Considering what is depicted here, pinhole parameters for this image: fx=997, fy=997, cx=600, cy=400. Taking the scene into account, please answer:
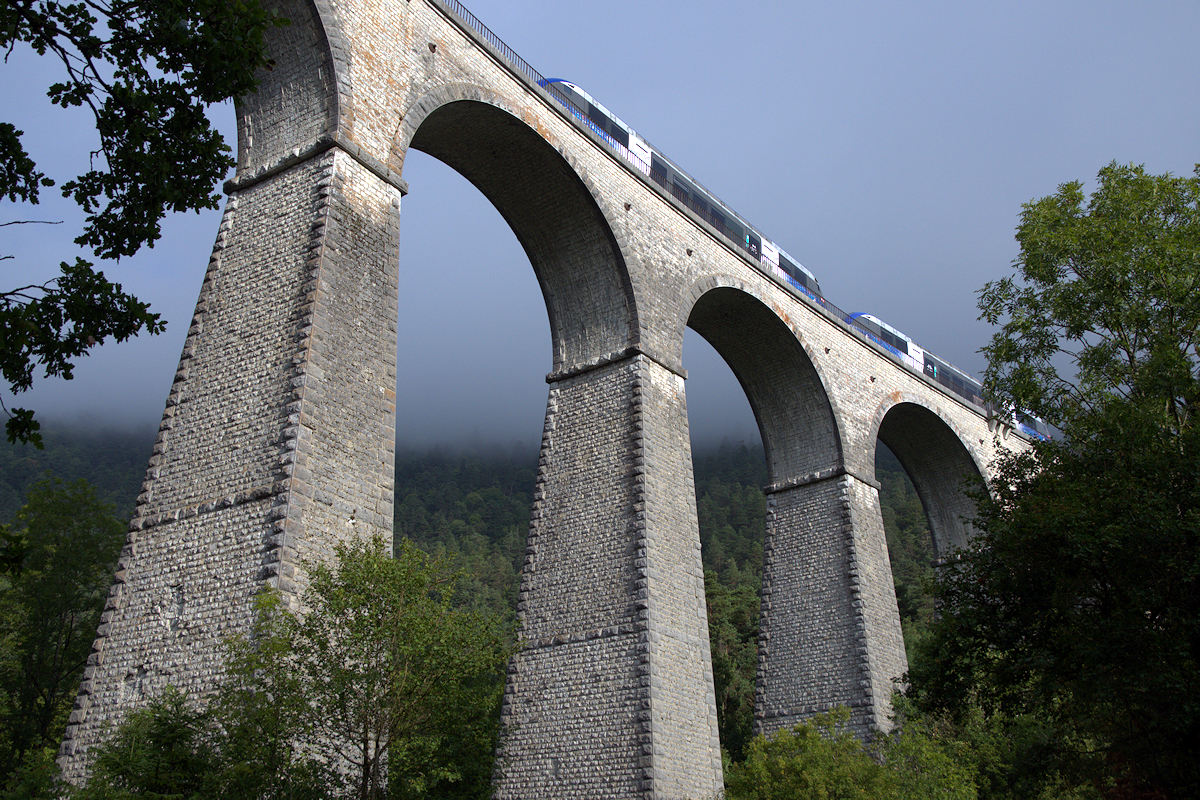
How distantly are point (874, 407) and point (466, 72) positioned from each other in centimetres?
1501

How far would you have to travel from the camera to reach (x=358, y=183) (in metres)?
14.2

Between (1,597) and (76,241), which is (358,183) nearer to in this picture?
(76,241)

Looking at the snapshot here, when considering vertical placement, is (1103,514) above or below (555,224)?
below

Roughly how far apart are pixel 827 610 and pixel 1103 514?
12164 millimetres

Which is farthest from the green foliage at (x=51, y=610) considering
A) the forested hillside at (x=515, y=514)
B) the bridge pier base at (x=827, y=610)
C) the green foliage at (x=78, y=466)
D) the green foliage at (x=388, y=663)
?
the green foliage at (x=78, y=466)

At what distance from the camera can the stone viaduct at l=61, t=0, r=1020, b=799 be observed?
12.1 m

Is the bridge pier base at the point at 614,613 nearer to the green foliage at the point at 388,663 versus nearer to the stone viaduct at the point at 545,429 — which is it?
the stone viaduct at the point at 545,429

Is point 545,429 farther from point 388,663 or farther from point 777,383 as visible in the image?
point 388,663

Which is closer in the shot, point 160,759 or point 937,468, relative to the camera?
point 160,759

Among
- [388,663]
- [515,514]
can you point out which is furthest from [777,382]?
[515,514]

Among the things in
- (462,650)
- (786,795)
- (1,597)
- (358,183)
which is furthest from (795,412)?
(1,597)

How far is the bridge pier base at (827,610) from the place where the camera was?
72.2 ft

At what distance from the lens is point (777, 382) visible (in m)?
25.7

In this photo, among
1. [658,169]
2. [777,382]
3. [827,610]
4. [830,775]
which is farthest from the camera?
[777,382]
